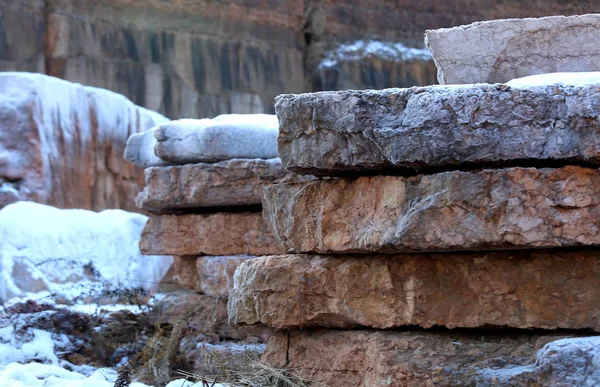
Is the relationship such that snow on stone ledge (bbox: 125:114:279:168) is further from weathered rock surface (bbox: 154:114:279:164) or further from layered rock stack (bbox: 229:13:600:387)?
layered rock stack (bbox: 229:13:600:387)

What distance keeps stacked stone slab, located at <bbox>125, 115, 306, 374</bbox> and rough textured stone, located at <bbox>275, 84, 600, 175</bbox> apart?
7.38 ft

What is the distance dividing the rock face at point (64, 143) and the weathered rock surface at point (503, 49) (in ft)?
26.6

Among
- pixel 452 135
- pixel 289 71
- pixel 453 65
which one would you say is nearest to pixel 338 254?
pixel 452 135

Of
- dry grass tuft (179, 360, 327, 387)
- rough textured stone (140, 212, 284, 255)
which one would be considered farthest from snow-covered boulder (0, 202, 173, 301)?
dry grass tuft (179, 360, 327, 387)

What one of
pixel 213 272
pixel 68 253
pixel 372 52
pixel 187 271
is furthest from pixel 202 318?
pixel 372 52

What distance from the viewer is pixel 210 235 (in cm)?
532

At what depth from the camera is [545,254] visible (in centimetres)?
277

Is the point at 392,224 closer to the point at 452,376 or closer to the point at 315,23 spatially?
the point at 452,376

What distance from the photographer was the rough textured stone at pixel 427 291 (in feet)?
9.02

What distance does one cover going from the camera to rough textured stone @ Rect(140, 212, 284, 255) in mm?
5160

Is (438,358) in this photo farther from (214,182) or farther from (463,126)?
(214,182)

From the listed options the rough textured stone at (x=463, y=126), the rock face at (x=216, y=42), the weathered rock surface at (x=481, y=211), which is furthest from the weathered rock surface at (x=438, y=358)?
the rock face at (x=216, y=42)

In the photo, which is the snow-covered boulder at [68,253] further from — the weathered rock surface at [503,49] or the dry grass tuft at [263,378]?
the weathered rock surface at [503,49]

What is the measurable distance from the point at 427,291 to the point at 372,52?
51.2ft
